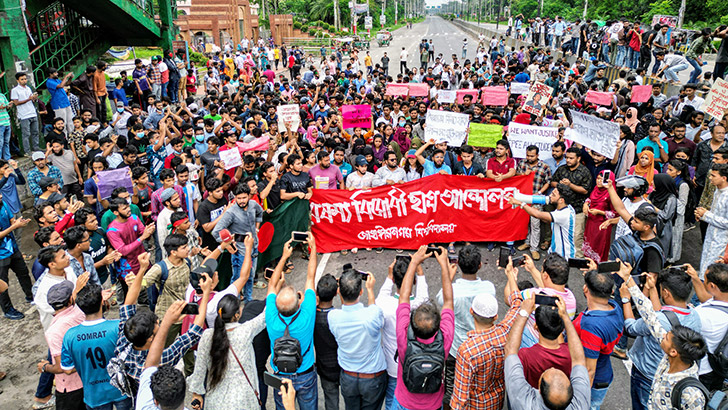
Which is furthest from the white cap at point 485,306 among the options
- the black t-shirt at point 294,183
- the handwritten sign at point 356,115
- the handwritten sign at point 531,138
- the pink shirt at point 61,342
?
the handwritten sign at point 356,115

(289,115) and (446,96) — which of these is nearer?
(289,115)

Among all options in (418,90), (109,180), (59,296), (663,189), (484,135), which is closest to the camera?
(59,296)

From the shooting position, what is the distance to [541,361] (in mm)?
3428

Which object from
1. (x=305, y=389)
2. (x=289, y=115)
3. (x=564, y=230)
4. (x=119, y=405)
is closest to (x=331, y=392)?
(x=305, y=389)

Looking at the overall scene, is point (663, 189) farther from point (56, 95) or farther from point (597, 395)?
point (56, 95)

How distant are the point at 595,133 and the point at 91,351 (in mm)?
7876

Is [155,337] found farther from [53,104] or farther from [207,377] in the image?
[53,104]

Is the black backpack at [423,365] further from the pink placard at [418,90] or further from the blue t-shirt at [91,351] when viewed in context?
the pink placard at [418,90]

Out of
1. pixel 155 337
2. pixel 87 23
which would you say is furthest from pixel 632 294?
pixel 87 23

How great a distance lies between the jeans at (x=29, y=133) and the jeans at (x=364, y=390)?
36.0 feet

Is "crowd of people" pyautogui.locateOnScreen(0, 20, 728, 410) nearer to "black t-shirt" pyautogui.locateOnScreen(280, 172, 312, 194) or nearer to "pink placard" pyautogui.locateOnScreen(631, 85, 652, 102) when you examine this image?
"black t-shirt" pyautogui.locateOnScreen(280, 172, 312, 194)

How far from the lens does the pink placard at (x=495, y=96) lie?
12.9 meters

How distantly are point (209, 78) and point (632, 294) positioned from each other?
61.8ft

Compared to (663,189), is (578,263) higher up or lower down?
higher up
